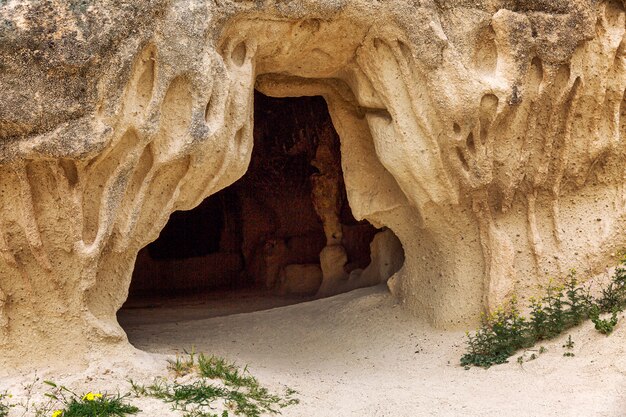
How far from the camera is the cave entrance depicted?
360 inches

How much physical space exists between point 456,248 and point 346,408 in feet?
5.76

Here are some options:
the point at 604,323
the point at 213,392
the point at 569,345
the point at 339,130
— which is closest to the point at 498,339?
the point at 569,345

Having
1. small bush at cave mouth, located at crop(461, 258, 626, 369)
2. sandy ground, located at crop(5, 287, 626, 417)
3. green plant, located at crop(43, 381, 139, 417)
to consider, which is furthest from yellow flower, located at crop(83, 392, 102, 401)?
small bush at cave mouth, located at crop(461, 258, 626, 369)

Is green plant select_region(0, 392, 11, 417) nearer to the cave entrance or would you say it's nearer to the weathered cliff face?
the weathered cliff face

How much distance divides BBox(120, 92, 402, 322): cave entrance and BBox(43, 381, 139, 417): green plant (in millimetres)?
3784

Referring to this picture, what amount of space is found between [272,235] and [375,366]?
15.0ft

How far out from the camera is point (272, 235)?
1011cm

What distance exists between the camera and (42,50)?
14.1 feet

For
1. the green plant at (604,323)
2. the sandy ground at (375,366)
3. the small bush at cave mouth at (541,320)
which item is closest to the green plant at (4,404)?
the sandy ground at (375,366)

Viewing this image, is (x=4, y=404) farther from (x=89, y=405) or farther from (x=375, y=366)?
(x=375, y=366)

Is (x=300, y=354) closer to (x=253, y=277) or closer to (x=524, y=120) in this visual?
(x=524, y=120)

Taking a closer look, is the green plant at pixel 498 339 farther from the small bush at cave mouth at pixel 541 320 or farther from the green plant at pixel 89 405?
the green plant at pixel 89 405

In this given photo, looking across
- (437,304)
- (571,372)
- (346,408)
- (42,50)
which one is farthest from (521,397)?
(42,50)

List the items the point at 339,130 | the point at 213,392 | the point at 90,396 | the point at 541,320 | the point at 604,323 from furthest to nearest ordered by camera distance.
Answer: the point at 339,130
the point at 541,320
the point at 604,323
the point at 213,392
the point at 90,396
